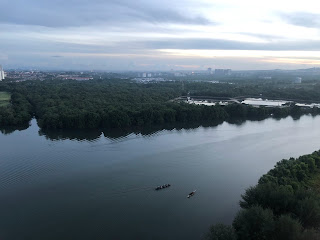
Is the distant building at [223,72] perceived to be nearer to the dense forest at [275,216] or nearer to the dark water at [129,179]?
the dark water at [129,179]

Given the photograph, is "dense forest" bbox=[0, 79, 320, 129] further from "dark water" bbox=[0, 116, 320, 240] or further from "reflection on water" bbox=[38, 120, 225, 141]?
"dark water" bbox=[0, 116, 320, 240]

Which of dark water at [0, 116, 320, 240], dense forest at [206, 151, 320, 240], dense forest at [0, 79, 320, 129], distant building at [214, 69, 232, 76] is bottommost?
dark water at [0, 116, 320, 240]

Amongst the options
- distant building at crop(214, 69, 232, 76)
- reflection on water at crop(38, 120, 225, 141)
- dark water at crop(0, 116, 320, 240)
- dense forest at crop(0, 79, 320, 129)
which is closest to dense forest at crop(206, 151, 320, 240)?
dark water at crop(0, 116, 320, 240)

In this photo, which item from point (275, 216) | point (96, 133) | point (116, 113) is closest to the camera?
point (275, 216)

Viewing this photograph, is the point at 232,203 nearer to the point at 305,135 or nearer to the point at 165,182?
the point at 165,182

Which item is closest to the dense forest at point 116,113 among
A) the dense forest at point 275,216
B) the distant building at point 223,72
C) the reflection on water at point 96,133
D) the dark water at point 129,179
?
the reflection on water at point 96,133

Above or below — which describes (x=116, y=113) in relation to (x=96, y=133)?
above

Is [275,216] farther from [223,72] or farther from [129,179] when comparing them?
[223,72]

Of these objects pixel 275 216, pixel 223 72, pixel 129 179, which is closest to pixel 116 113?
pixel 129 179

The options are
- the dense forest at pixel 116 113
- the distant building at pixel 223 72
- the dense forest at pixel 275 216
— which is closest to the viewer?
the dense forest at pixel 275 216
